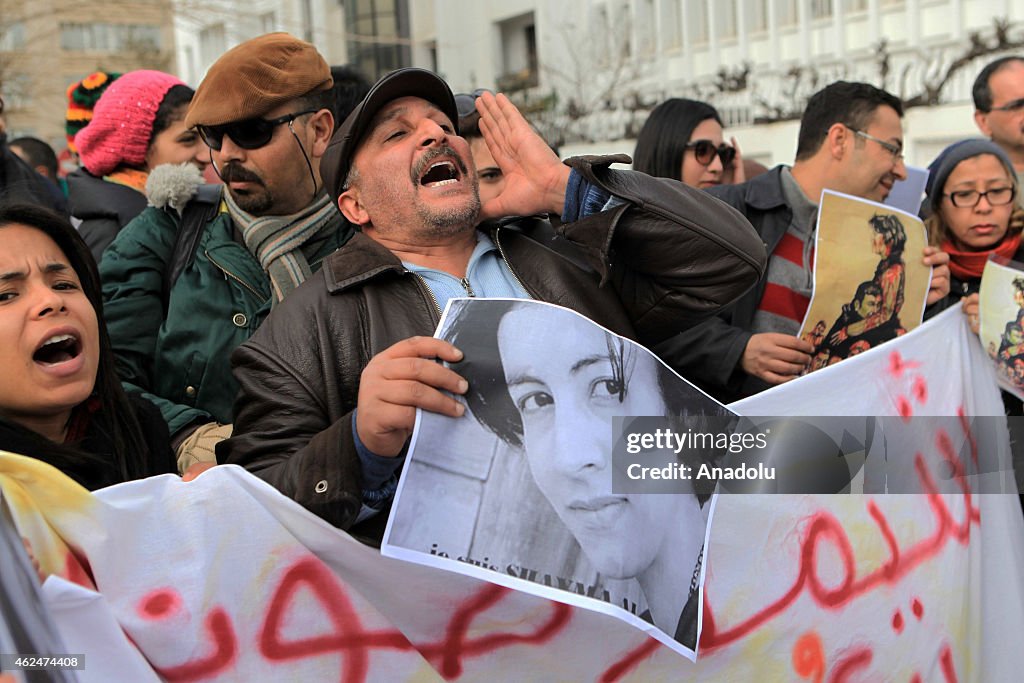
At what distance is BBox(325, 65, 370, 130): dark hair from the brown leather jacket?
135 centimetres

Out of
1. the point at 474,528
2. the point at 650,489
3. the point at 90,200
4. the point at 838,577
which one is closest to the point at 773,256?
the point at 838,577

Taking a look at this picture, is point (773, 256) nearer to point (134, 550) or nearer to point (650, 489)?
point (650, 489)

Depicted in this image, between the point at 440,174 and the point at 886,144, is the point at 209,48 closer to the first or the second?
the point at 886,144

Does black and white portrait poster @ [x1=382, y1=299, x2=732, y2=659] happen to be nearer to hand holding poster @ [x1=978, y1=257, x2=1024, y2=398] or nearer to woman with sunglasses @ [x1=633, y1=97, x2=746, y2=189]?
hand holding poster @ [x1=978, y1=257, x2=1024, y2=398]

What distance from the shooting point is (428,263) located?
2.37 m

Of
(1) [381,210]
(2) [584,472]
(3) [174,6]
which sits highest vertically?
(3) [174,6]

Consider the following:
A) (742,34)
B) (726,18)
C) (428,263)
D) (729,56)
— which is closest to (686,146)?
(428,263)

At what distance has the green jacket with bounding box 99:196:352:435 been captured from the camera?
2.80 m

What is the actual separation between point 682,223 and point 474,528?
34.8 inches

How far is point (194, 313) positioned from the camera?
282 cm

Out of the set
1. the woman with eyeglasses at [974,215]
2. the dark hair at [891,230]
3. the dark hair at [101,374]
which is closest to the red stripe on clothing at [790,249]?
the dark hair at [891,230]

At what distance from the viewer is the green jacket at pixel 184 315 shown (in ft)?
9.20

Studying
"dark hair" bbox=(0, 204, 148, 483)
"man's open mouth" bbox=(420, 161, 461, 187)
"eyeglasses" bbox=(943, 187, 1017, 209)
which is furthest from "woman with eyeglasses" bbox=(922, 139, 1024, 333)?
"dark hair" bbox=(0, 204, 148, 483)

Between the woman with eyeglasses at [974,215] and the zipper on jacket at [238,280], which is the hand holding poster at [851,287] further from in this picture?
the zipper on jacket at [238,280]
